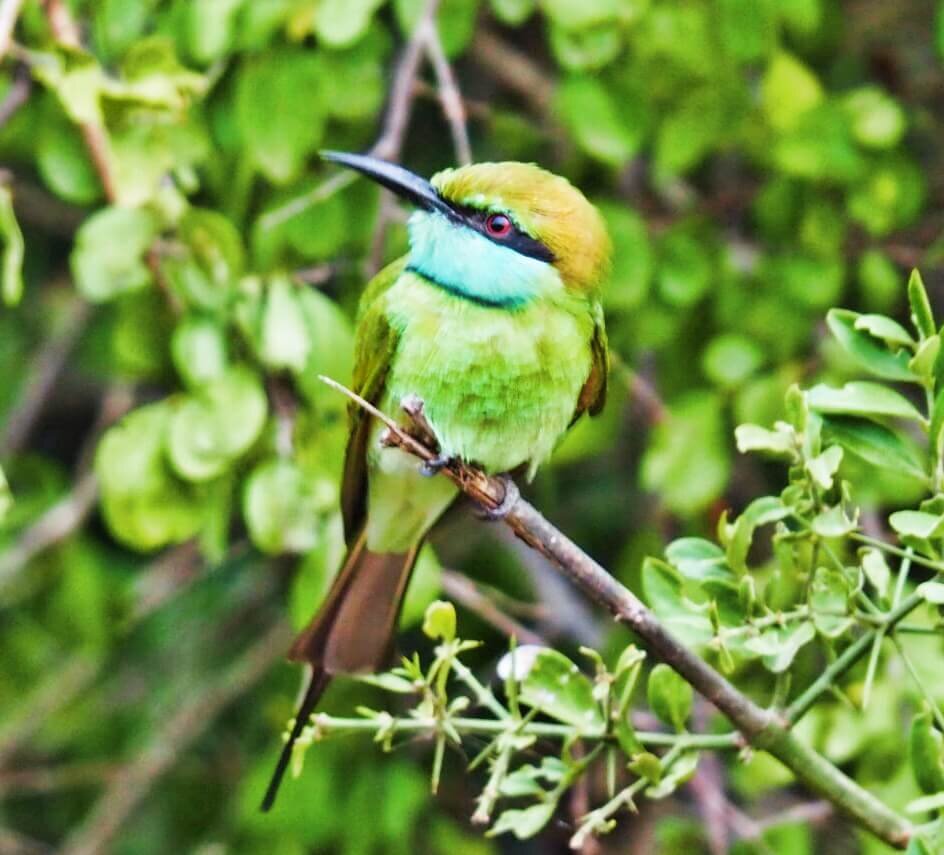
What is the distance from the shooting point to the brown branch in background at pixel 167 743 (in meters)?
2.78

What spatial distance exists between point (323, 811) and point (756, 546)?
0.87m

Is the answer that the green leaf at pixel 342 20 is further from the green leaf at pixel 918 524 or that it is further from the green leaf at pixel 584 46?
the green leaf at pixel 918 524

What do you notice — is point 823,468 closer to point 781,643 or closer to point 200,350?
point 781,643

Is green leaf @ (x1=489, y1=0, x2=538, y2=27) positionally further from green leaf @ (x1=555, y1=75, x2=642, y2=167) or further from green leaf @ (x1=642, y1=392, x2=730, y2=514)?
green leaf @ (x1=642, y1=392, x2=730, y2=514)

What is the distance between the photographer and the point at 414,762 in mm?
2750

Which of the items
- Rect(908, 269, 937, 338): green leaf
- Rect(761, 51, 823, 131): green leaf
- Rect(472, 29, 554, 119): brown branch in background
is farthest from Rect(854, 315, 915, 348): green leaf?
Rect(472, 29, 554, 119): brown branch in background

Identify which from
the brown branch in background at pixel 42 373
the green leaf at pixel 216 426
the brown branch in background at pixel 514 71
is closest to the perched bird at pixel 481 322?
the green leaf at pixel 216 426

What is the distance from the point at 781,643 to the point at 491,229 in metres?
0.69

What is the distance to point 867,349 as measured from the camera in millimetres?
1383

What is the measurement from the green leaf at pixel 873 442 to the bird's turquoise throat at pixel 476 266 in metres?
0.53

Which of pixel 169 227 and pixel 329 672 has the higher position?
pixel 169 227

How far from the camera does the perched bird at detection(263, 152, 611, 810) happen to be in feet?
6.03

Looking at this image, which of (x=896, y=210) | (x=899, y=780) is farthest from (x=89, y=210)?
(x=899, y=780)

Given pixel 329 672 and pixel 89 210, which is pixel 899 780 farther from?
pixel 89 210
